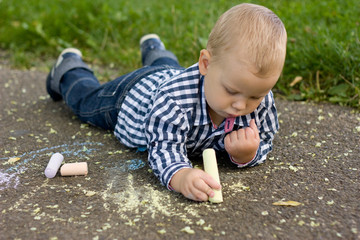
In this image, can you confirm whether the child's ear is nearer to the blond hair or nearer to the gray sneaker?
the blond hair

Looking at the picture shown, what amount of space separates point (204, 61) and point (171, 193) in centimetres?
67

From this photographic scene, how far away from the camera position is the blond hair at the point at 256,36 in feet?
6.36

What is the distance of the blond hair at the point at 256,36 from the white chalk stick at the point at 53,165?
1064 mm

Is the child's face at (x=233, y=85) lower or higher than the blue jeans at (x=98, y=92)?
higher

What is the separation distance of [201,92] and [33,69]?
2.77 metres

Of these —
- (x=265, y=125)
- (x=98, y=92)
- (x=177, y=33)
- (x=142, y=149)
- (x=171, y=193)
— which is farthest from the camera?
(x=177, y=33)

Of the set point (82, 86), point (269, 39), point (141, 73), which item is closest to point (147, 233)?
point (269, 39)

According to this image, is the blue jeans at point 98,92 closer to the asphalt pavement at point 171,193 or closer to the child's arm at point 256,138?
the asphalt pavement at point 171,193

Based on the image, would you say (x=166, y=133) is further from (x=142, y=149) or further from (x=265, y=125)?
(x=265, y=125)

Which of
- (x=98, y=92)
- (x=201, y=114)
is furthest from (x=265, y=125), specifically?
(x=98, y=92)

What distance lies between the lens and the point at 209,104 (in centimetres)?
219

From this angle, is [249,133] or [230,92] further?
[249,133]

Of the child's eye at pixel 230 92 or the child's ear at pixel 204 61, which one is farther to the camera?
the child's ear at pixel 204 61

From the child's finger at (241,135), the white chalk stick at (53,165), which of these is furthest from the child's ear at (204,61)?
the white chalk stick at (53,165)
